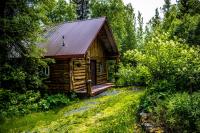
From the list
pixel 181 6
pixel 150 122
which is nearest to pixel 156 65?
pixel 150 122

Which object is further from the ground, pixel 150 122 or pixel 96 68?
pixel 96 68

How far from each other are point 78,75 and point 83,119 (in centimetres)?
801

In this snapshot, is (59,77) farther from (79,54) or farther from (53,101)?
(53,101)

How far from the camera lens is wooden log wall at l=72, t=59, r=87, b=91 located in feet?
67.5

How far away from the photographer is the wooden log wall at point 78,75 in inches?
810

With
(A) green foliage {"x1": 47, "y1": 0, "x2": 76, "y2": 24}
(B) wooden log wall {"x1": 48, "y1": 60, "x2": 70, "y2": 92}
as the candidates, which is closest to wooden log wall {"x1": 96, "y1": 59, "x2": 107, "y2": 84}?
(B) wooden log wall {"x1": 48, "y1": 60, "x2": 70, "y2": 92}

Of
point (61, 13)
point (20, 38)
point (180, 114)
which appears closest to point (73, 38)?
point (20, 38)

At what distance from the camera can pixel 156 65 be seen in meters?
13.4

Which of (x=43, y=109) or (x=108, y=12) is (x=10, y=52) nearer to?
(x=43, y=109)

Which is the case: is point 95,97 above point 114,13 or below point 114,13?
below

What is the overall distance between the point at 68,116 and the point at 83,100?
418 cm

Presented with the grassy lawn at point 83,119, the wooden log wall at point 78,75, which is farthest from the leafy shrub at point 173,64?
the wooden log wall at point 78,75

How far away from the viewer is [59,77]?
806 inches

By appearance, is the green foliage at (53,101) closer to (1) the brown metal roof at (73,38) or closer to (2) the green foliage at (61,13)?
(1) the brown metal roof at (73,38)
